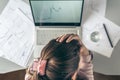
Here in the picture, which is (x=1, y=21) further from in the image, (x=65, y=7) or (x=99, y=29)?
(x=99, y=29)

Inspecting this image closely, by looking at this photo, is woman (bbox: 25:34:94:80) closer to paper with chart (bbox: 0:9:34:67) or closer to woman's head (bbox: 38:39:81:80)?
woman's head (bbox: 38:39:81:80)

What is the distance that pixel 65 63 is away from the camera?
78 centimetres

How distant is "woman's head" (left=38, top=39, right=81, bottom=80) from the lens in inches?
30.5

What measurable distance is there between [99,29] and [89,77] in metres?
0.28

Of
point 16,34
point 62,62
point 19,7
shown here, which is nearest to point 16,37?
point 16,34

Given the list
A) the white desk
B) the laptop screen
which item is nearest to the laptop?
the laptop screen

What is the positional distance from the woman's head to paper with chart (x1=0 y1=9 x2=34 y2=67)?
231 millimetres

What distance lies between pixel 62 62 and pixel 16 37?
32cm

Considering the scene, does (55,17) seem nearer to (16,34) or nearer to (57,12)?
(57,12)

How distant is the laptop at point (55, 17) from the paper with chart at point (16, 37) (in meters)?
0.06

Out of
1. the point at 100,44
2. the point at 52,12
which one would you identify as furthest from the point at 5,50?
the point at 100,44

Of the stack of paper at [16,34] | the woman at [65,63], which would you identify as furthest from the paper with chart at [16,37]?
the woman at [65,63]

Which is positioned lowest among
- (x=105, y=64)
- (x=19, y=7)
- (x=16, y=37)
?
(x=105, y=64)

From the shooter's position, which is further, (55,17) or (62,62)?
(55,17)
